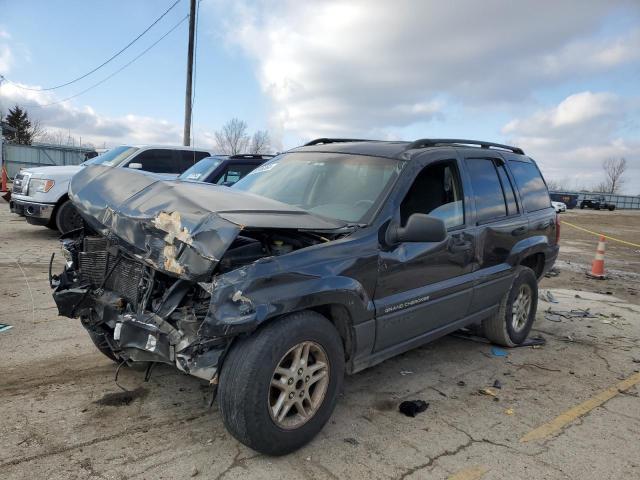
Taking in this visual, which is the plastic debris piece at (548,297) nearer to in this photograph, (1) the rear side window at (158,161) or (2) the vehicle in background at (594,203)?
(1) the rear side window at (158,161)

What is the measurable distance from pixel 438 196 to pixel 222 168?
6.70 m

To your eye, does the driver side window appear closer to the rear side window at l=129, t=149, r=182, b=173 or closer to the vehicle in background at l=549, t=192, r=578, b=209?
the rear side window at l=129, t=149, r=182, b=173

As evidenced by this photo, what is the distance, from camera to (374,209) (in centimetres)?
335

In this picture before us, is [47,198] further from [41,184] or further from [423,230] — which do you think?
[423,230]

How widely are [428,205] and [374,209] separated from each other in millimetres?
667

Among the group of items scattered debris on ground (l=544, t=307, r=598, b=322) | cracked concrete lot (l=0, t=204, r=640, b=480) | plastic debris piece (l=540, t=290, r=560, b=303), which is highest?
plastic debris piece (l=540, t=290, r=560, b=303)

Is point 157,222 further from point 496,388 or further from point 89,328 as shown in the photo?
point 496,388

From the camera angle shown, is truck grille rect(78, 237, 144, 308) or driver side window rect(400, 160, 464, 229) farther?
driver side window rect(400, 160, 464, 229)

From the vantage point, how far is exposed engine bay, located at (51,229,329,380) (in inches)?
100.0

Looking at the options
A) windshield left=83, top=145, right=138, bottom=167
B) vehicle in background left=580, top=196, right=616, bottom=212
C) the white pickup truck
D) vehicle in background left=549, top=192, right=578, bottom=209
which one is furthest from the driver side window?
vehicle in background left=580, top=196, right=616, bottom=212

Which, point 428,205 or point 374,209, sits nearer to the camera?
point 374,209

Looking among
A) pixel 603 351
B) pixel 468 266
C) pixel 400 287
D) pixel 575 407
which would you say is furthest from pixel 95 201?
pixel 603 351

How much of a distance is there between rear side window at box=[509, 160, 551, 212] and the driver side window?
1225mm

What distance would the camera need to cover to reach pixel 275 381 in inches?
107
